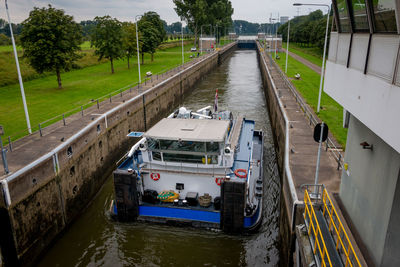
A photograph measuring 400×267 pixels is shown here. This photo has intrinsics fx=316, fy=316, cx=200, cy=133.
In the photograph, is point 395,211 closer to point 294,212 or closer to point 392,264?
point 392,264

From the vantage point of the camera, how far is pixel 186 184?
14062 mm

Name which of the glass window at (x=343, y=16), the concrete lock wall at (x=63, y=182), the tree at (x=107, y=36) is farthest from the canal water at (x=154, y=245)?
the tree at (x=107, y=36)

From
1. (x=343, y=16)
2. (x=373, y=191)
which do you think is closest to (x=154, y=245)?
(x=373, y=191)

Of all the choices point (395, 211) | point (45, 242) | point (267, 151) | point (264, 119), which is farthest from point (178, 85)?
point (395, 211)

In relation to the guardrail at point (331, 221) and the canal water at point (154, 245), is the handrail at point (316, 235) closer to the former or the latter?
the guardrail at point (331, 221)

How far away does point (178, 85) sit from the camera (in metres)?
40.0

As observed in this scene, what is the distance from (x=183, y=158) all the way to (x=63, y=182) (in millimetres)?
5774

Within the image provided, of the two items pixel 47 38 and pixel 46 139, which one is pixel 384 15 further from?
pixel 47 38

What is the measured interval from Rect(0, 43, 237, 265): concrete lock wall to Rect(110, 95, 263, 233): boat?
2436 mm

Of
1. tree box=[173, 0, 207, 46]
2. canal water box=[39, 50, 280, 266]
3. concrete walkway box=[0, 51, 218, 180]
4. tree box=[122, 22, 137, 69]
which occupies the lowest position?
canal water box=[39, 50, 280, 266]

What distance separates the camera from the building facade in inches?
244

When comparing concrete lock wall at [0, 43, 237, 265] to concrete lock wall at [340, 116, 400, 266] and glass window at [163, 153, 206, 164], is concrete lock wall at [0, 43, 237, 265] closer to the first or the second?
glass window at [163, 153, 206, 164]

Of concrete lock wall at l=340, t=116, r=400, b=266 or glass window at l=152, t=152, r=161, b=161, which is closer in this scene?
concrete lock wall at l=340, t=116, r=400, b=266

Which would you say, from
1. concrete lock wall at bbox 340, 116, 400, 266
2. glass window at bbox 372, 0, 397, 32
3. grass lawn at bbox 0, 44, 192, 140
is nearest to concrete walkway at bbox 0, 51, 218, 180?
grass lawn at bbox 0, 44, 192, 140
